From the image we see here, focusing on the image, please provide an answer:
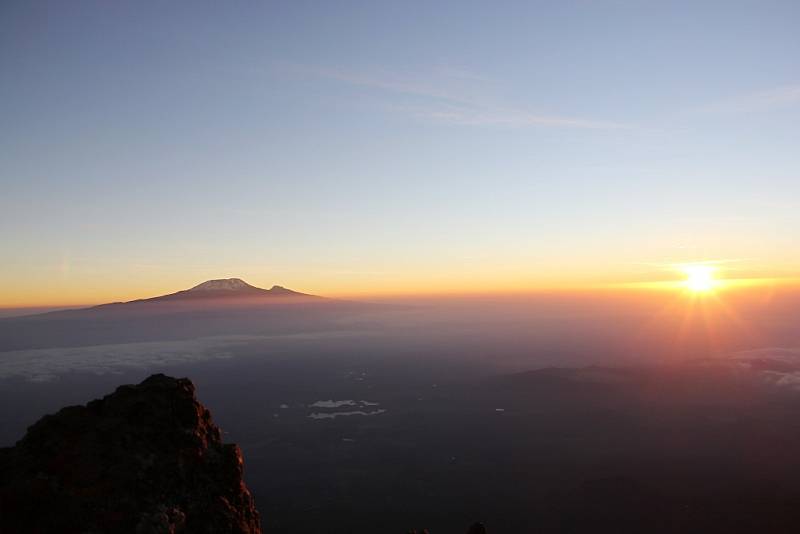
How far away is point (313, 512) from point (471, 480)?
29.6 m

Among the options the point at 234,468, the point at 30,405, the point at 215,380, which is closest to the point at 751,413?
the point at 234,468

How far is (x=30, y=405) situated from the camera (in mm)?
151750

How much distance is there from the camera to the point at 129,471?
46.8ft

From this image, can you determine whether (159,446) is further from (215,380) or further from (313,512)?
(215,380)

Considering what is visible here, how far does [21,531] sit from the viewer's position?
12258 mm

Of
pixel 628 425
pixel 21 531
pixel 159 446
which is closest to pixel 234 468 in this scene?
pixel 159 446

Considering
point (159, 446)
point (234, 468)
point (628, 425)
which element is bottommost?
point (628, 425)

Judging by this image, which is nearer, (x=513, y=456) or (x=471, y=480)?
(x=471, y=480)

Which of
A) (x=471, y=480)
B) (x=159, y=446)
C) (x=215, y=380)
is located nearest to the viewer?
(x=159, y=446)

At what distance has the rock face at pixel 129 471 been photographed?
1284 cm

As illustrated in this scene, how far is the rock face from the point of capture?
12836mm

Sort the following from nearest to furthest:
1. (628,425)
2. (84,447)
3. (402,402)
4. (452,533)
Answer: (84,447), (452,533), (628,425), (402,402)

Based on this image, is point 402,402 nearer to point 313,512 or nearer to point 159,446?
point 313,512

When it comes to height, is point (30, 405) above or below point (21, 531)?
below
